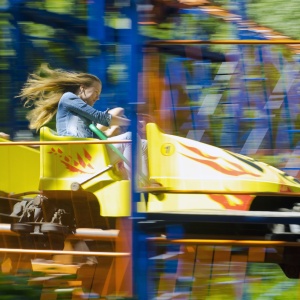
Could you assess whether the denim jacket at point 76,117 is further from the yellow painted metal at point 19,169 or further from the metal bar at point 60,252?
the metal bar at point 60,252

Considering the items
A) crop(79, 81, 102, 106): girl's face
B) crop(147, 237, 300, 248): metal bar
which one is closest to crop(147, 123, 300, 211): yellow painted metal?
crop(147, 237, 300, 248): metal bar

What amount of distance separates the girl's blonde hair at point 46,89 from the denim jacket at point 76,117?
16cm

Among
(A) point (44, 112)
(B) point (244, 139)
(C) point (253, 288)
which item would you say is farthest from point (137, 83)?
(A) point (44, 112)

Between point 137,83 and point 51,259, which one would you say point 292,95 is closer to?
point 137,83

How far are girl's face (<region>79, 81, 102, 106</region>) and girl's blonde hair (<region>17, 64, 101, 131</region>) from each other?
23mm

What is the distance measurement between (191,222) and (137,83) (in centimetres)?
71

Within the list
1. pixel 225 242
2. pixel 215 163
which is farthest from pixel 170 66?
pixel 225 242

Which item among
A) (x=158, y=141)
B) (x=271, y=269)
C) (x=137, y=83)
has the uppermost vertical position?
(x=137, y=83)

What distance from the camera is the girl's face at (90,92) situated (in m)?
5.18

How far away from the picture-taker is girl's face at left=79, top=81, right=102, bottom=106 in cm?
518

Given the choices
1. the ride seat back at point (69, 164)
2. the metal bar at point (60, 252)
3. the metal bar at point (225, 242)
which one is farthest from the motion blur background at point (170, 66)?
the metal bar at point (60, 252)

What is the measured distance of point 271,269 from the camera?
179 inches

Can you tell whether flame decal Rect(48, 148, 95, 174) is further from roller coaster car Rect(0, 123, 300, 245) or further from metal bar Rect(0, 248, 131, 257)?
metal bar Rect(0, 248, 131, 257)

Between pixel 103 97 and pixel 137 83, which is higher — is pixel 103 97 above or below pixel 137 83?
below
